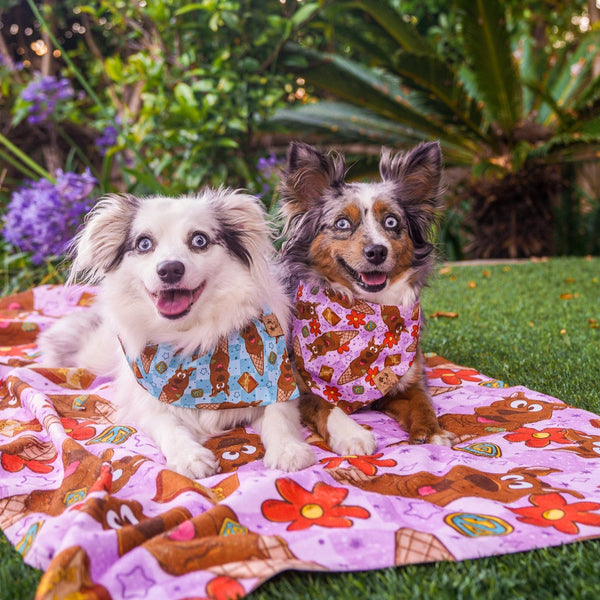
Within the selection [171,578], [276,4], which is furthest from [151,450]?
[276,4]

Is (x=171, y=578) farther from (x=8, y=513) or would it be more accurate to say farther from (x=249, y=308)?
(x=249, y=308)

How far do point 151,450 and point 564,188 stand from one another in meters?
8.11

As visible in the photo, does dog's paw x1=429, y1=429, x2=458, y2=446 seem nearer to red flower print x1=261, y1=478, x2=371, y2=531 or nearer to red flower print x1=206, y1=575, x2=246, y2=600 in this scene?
red flower print x1=261, y1=478, x2=371, y2=531

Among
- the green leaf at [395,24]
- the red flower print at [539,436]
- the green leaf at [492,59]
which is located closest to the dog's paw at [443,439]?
the red flower print at [539,436]

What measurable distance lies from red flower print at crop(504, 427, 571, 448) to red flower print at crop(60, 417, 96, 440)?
6.09ft

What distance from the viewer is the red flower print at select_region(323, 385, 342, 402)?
2.70 m

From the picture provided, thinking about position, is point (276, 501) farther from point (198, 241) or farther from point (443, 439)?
point (198, 241)

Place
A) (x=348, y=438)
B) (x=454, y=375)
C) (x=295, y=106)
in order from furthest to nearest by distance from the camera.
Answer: (x=295, y=106), (x=454, y=375), (x=348, y=438)

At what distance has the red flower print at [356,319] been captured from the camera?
9.07ft

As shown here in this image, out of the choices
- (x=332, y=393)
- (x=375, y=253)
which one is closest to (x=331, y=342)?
(x=332, y=393)

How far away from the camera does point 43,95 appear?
21.1 ft

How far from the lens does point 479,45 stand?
708cm

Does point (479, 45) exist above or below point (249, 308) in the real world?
above

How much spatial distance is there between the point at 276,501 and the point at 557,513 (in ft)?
2.78
